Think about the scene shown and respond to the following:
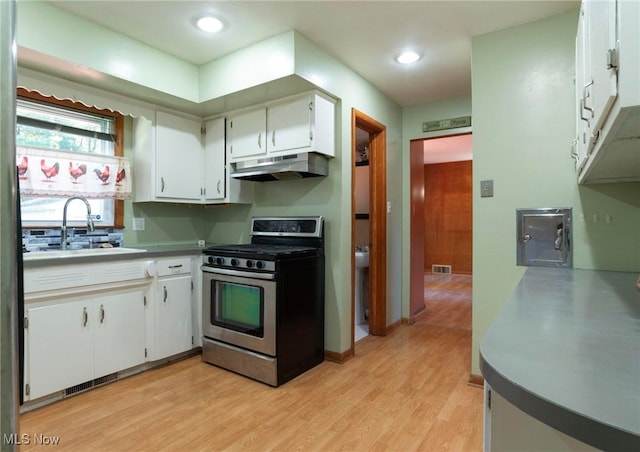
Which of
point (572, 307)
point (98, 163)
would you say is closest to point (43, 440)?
point (98, 163)

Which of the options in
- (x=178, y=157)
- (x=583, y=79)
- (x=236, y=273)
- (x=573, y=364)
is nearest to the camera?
(x=573, y=364)

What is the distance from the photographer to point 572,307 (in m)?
1.07

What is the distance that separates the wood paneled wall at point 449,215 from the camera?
7305 millimetres

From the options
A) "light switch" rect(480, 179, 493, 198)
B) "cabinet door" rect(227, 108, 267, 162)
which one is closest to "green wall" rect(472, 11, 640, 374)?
"light switch" rect(480, 179, 493, 198)

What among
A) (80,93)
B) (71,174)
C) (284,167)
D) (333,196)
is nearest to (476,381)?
(333,196)

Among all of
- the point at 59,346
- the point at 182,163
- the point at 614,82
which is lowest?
the point at 59,346

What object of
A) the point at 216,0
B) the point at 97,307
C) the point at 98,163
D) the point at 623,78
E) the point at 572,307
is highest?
the point at 216,0

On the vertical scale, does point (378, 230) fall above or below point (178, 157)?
below

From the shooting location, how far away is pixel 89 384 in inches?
94.2

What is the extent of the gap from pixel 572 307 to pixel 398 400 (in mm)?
1499

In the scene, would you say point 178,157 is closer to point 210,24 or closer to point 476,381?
point 210,24

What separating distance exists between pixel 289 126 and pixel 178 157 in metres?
1.09

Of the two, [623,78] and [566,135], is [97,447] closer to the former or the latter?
[623,78]

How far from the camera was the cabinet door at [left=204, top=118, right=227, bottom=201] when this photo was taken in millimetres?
3217
